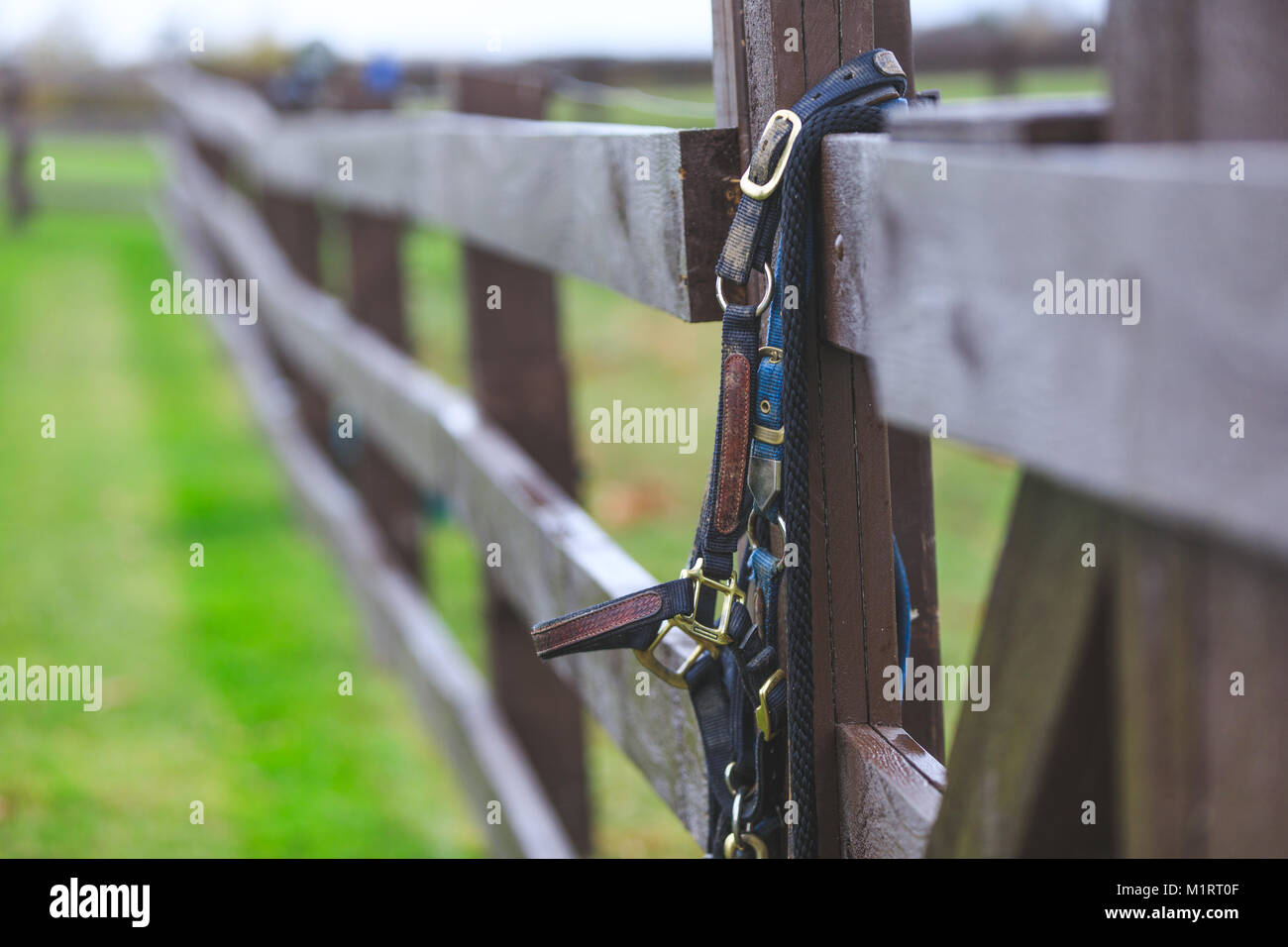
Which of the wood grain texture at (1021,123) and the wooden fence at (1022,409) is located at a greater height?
→ the wood grain texture at (1021,123)

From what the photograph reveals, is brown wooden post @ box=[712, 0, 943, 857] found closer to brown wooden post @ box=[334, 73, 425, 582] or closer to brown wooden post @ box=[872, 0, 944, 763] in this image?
brown wooden post @ box=[872, 0, 944, 763]

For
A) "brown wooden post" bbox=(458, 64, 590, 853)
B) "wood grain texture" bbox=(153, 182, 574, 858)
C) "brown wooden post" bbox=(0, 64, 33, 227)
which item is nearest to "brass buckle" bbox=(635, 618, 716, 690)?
"wood grain texture" bbox=(153, 182, 574, 858)

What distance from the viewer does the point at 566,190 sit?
1.65 m

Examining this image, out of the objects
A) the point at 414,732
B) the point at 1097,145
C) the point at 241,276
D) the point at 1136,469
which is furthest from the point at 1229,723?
the point at 241,276

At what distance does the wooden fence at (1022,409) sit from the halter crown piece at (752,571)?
0.04 metres

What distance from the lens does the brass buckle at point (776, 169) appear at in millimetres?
1069

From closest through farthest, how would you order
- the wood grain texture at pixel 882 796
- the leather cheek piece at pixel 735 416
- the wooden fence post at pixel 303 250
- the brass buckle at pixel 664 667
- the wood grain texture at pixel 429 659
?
the wood grain texture at pixel 882 796
the leather cheek piece at pixel 735 416
the brass buckle at pixel 664 667
the wood grain texture at pixel 429 659
the wooden fence post at pixel 303 250

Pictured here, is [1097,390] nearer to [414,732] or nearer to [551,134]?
[551,134]

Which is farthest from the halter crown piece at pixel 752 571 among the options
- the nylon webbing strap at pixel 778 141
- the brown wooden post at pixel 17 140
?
the brown wooden post at pixel 17 140

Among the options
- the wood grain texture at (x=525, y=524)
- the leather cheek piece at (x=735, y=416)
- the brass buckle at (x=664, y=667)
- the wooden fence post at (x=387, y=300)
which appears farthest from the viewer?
the wooden fence post at (x=387, y=300)

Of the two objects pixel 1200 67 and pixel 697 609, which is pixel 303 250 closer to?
pixel 697 609

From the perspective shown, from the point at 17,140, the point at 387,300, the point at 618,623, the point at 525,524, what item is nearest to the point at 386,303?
the point at 387,300

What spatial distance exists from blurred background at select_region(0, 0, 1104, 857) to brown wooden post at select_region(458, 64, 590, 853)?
0.25ft

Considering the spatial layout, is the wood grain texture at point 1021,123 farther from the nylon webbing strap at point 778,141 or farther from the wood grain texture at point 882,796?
the wood grain texture at point 882,796
